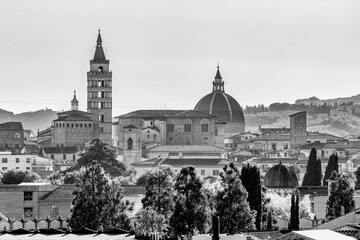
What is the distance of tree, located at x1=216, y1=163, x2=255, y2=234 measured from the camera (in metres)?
73.3

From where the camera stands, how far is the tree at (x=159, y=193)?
7550 centimetres

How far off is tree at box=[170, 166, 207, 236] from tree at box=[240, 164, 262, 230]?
1029cm

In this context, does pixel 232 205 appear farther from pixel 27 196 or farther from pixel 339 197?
pixel 27 196

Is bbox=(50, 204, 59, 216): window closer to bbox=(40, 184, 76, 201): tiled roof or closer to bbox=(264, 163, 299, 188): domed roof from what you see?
bbox=(40, 184, 76, 201): tiled roof

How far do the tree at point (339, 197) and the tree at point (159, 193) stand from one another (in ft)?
26.7

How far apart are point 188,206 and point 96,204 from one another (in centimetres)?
664

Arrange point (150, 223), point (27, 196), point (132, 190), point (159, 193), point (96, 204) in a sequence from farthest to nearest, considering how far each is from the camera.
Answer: point (132, 190) → point (27, 196) → point (159, 193) → point (96, 204) → point (150, 223)

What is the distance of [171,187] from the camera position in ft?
255

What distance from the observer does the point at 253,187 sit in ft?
286

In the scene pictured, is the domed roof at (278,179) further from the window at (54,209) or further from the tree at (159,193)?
the tree at (159,193)

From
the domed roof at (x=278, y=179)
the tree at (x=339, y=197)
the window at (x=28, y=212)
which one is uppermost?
the domed roof at (x=278, y=179)

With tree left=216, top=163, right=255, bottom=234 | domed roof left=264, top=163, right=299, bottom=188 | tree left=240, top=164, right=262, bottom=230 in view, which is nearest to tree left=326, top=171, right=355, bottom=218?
tree left=240, top=164, right=262, bottom=230

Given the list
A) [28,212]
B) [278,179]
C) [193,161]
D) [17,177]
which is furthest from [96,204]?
[193,161]

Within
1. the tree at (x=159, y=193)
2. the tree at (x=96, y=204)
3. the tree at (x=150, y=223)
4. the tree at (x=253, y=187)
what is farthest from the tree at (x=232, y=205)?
the tree at (x=150, y=223)
